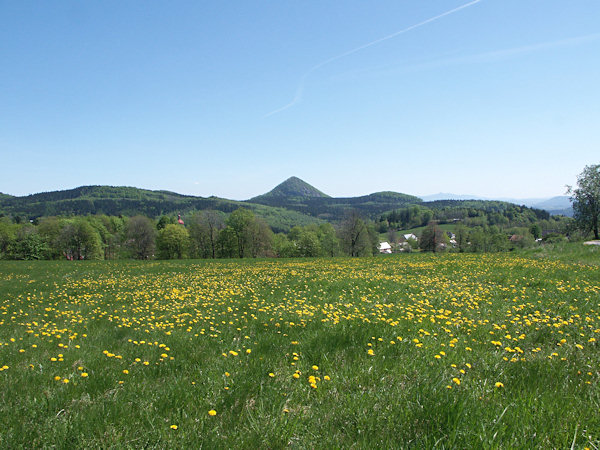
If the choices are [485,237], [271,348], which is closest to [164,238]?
[271,348]

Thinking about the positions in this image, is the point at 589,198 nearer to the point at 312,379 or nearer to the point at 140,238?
the point at 312,379

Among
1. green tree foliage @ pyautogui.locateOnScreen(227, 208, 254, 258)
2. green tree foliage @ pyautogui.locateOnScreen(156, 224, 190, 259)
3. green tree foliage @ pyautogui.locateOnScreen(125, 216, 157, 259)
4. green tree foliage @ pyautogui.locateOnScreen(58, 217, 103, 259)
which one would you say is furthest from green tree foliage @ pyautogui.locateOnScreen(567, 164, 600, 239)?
green tree foliage @ pyautogui.locateOnScreen(58, 217, 103, 259)

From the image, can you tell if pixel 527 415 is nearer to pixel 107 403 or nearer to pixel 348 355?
pixel 348 355

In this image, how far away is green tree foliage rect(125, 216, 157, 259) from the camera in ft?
243

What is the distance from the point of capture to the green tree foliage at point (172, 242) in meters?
73.8

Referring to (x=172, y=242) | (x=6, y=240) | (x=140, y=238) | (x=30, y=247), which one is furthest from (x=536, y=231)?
(x=6, y=240)

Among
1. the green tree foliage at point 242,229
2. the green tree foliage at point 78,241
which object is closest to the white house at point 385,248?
the green tree foliage at point 242,229

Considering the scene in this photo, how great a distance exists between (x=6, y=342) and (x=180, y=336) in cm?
345

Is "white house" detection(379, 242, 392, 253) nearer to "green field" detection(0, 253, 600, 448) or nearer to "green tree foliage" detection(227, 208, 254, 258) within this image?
"green tree foliage" detection(227, 208, 254, 258)

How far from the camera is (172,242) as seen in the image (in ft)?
241

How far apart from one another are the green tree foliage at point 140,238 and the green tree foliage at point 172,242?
1.93 m

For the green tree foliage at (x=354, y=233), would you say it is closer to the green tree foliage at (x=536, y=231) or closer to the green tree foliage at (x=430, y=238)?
the green tree foliage at (x=430, y=238)

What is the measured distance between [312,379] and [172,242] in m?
77.1

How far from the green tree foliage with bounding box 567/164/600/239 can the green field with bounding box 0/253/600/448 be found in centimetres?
4451
